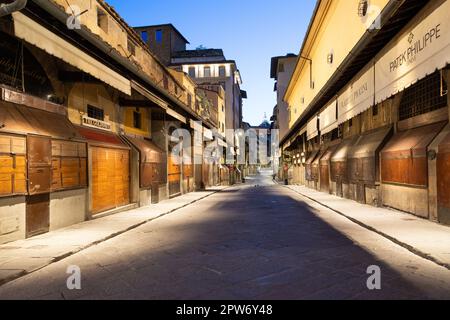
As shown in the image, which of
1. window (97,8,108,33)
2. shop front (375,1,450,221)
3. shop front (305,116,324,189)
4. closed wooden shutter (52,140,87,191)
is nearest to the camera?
shop front (375,1,450,221)

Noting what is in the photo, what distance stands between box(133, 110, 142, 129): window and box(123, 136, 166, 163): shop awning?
2.23ft

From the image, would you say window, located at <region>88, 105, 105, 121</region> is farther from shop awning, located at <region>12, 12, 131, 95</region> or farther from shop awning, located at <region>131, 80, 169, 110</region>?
shop awning, located at <region>12, 12, 131, 95</region>

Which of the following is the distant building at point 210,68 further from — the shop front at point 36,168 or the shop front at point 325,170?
the shop front at point 36,168

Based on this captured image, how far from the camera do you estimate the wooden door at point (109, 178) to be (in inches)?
506

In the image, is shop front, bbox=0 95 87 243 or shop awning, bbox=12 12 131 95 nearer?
shop awning, bbox=12 12 131 95

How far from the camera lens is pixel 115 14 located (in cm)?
1670

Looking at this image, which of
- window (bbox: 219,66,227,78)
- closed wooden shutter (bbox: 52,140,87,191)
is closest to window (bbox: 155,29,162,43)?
window (bbox: 219,66,227,78)

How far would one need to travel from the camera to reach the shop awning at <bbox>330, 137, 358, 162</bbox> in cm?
1864

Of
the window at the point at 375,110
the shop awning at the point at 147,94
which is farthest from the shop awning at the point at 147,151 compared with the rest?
the window at the point at 375,110

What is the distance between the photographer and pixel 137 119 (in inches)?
721

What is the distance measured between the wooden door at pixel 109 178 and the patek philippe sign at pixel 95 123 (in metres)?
0.86

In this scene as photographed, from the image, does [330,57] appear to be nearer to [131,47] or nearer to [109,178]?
[131,47]

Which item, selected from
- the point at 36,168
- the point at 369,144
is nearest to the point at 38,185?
the point at 36,168

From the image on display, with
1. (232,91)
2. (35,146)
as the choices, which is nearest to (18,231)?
(35,146)
